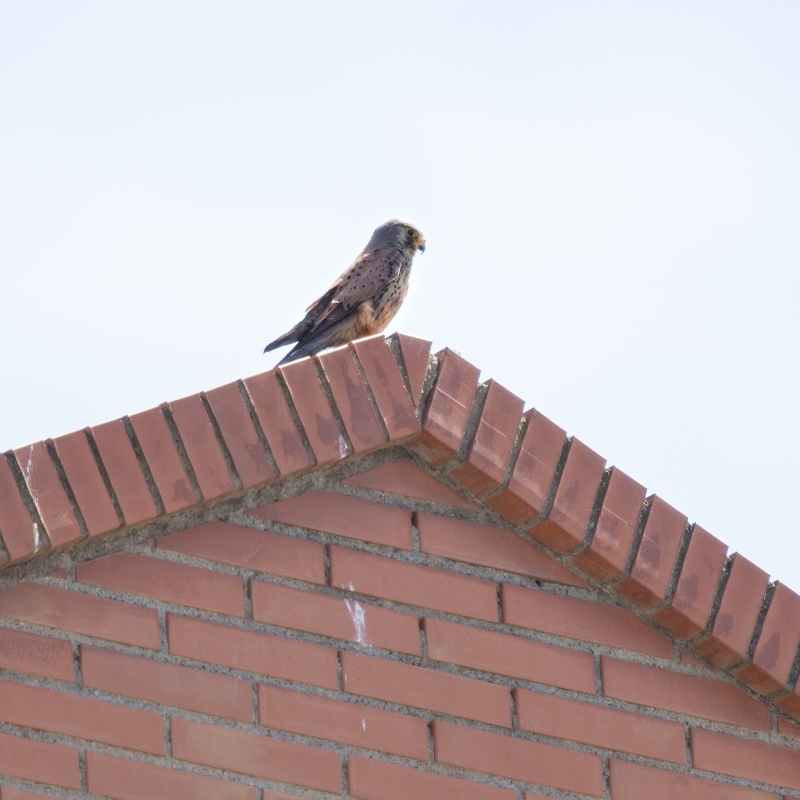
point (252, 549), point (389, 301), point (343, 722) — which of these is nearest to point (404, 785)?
point (343, 722)

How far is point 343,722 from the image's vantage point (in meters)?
2.61

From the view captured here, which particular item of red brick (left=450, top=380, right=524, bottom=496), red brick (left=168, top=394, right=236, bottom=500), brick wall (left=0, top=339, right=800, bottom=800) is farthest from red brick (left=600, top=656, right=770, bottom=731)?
red brick (left=168, top=394, right=236, bottom=500)

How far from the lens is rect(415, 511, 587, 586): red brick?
2.88m

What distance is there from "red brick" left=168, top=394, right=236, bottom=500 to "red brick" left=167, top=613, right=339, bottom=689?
A: 0.27 meters

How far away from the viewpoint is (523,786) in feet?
8.87

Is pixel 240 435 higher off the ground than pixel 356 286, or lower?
lower

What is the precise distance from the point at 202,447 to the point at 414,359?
1.83ft

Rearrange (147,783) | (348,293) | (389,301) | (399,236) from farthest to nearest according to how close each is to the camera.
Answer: (399,236), (389,301), (348,293), (147,783)

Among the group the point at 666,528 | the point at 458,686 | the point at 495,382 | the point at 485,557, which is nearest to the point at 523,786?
the point at 458,686

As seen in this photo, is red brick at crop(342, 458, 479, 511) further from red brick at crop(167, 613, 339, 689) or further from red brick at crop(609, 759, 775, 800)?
red brick at crop(609, 759, 775, 800)

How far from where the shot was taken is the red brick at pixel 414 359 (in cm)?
289

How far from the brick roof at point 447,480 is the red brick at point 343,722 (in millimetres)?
317

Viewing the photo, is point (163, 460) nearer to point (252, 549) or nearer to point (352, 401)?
point (252, 549)

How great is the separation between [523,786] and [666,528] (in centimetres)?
69
